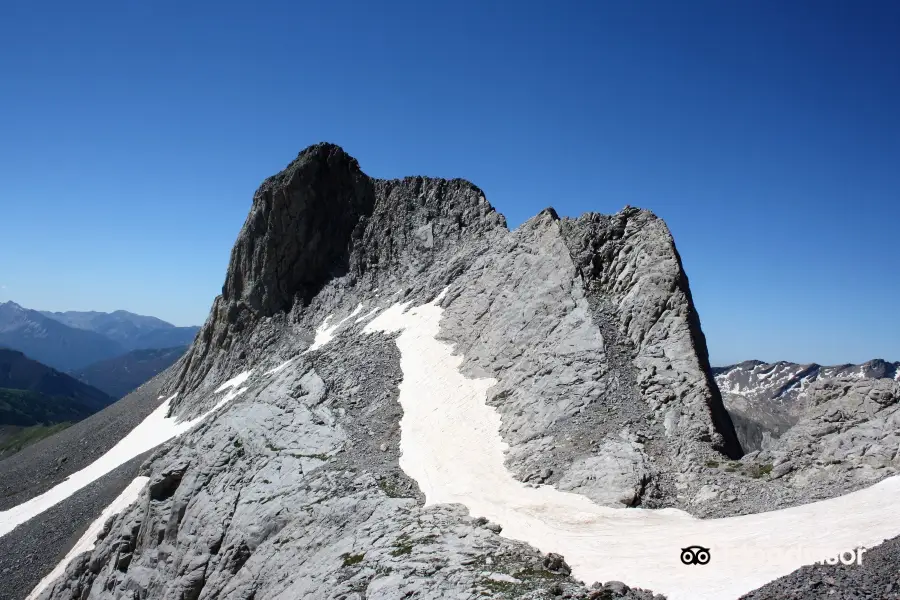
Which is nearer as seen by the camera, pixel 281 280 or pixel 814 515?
pixel 814 515

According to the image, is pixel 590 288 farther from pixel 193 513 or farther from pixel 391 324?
pixel 193 513

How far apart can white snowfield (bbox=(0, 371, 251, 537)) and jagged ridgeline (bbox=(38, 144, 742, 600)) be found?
6.40 metres

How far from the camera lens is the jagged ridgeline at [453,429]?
21109 millimetres

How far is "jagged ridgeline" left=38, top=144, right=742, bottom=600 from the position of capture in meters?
21.1

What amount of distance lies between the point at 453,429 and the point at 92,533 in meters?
35.9

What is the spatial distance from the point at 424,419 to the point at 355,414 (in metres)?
5.60

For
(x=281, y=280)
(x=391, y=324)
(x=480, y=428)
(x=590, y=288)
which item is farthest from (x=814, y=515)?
(x=281, y=280)

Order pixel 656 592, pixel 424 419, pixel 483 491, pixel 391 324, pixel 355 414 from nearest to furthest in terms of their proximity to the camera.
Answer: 1. pixel 656 592
2. pixel 483 491
3. pixel 424 419
4. pixel 355 414
5. pixel 391 324

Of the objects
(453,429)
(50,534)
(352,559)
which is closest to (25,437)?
(50,534)

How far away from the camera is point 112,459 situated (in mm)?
62344

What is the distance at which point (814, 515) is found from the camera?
17188mm

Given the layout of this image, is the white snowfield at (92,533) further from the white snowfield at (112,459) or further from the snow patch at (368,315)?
the snow patch at (368,315)

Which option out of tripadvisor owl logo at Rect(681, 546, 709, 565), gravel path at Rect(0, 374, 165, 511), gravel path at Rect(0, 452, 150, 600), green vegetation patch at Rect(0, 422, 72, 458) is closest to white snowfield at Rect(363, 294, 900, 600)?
tripadvisor owl logo at Rect(681, 546, 709, 565)

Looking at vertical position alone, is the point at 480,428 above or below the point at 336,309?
below
